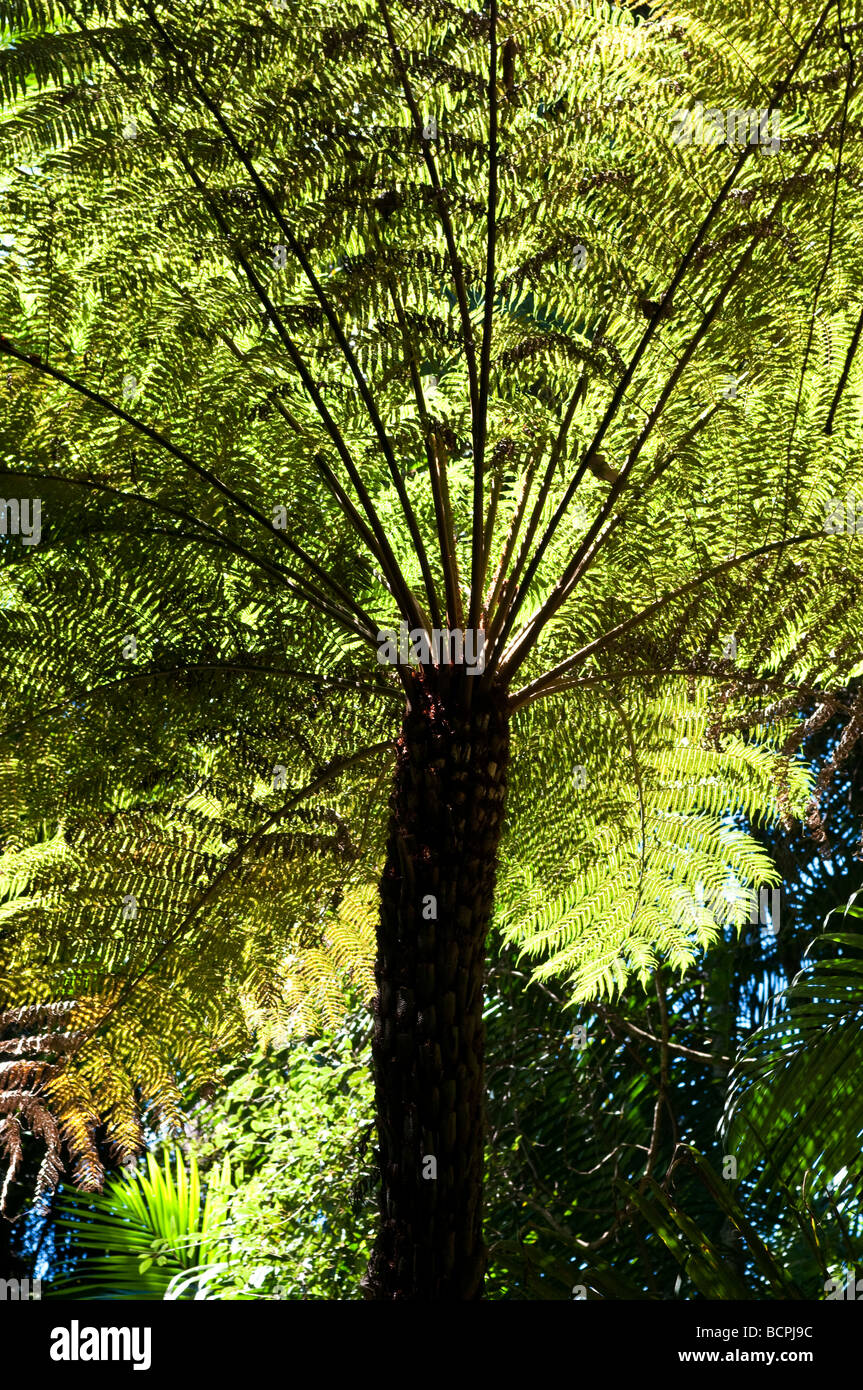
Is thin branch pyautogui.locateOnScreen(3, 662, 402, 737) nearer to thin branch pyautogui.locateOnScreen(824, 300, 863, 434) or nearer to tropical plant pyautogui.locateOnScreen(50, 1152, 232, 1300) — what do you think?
thin branch pyautogui.locateOnScreen(824, 300, 863, 434)

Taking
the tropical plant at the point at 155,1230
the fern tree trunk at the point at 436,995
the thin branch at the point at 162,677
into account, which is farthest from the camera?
the tropical plant at the point at 155,1230

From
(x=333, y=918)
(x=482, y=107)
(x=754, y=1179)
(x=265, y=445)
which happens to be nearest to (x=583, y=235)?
(x=482, y=107)

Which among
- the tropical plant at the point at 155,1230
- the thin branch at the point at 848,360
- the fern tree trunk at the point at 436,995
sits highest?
the thin branch at the point at 848,360

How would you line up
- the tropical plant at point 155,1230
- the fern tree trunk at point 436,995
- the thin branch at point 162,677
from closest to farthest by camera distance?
the fern tree trunk at point 436,995 < the thin branch at point 162,677 < the tropical plant at point 155,1230

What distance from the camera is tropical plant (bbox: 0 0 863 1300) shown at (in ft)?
4.79

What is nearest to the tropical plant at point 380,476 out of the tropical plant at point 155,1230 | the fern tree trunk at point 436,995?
the fern tree trunk at point 436,995

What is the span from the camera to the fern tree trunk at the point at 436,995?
4.51ft

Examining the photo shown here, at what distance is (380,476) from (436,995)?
1048 mm

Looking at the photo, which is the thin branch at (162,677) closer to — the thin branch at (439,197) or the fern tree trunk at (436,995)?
the fern tree trunk at (436,995)

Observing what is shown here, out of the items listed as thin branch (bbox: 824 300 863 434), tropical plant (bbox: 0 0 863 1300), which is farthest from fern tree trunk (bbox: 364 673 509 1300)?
thin branch (bbox: 824 300 863 434)

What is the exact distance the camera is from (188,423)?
5.80 ft

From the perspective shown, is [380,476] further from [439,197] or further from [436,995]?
[436,995]
